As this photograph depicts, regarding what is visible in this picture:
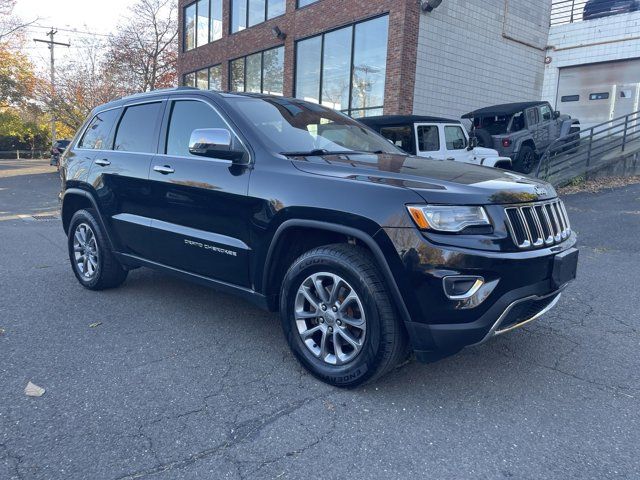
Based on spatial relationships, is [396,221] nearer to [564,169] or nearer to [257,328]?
[257,328]

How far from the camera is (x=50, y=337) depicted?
12.6 ft

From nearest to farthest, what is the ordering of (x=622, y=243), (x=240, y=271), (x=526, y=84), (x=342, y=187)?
(x=342, y=187), (x=240, y=271), (x=622, y=243), (x=526, y=84)

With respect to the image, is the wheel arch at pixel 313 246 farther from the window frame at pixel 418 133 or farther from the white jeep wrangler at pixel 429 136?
the window frame at pixel 418 133

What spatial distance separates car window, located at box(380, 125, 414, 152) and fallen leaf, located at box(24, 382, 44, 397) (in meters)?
7.63

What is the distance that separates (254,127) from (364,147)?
97 cm

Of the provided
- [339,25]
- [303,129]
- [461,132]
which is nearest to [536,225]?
[303,129]

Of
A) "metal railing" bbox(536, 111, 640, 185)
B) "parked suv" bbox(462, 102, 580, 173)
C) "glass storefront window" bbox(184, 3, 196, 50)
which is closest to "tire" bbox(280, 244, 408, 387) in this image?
"metal railing" bbox(536, 111, 640, 185)

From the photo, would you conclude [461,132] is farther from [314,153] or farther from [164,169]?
[164,169]

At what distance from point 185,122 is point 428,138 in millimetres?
6574

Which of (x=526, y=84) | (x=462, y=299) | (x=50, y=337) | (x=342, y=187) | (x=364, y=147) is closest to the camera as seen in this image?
(x=462, y=299)

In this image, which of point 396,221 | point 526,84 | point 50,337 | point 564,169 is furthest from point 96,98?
point 396,221

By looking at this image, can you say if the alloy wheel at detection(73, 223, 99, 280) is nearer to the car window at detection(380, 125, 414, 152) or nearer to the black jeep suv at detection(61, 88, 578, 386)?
the black jeep suv at detection(61, 88, 578, 386)

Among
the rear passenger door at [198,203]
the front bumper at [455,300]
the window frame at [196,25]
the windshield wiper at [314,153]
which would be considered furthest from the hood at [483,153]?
the window frame at [196,25]

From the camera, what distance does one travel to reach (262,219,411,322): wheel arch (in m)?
2.77
